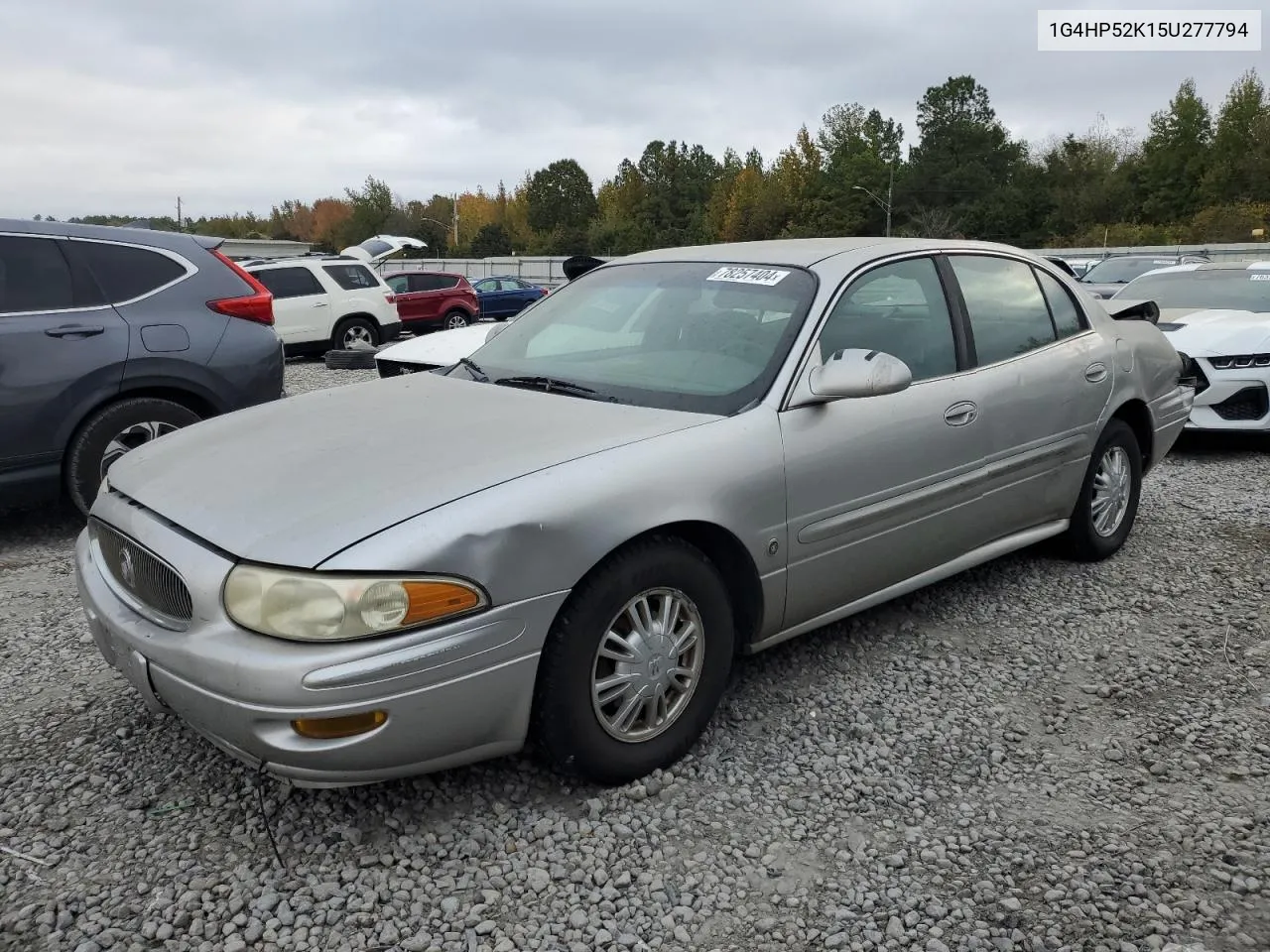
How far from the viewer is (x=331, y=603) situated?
7.21 ft

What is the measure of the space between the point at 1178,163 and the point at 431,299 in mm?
58562

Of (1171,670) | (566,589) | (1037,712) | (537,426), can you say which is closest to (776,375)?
(537,426)

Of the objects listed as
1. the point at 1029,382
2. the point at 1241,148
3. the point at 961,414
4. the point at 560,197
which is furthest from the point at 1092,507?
the point at 560,197

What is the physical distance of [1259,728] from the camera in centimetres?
309

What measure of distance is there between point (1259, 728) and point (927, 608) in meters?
1.26

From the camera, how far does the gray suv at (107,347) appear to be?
475 cm

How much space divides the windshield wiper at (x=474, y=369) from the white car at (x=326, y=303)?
35.7 ft

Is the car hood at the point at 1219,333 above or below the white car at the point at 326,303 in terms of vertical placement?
below

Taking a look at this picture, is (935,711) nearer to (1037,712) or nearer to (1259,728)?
(1037,712)

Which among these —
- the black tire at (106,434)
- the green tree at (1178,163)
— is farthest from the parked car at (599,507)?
the green tree at (1178,163)

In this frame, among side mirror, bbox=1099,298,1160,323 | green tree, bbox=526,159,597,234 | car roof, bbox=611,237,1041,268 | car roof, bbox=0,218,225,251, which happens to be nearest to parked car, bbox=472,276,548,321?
car roof, bbox=0,218,225,251

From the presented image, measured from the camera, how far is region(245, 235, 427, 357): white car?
46.4 feet

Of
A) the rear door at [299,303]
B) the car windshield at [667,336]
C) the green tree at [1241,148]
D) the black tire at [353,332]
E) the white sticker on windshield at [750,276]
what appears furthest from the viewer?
the green tree at [1241,148]

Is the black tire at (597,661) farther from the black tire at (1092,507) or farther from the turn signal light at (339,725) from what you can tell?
the black tire at (1092,507)
